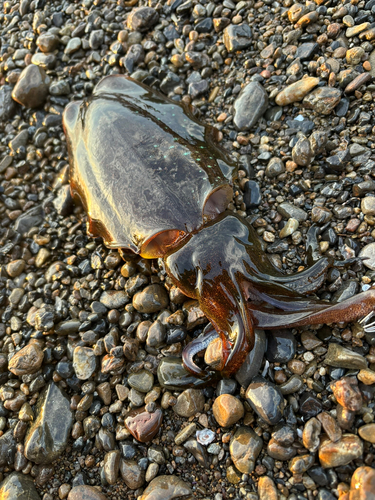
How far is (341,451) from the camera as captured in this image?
259 cm

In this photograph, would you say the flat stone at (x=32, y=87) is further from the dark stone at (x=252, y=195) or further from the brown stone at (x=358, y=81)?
the brown stone at (x=358, y=81)

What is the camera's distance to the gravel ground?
2863 mm

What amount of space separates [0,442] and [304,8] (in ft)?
19.0

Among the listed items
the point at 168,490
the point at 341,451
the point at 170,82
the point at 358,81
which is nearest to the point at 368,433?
the point at 341,451

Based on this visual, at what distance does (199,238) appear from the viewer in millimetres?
3125

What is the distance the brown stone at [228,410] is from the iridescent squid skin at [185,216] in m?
0.22

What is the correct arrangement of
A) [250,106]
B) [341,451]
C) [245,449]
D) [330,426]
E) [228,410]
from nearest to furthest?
1. [341,451]
2. [330,426]
3. [245,449]
4. [228,410]
5. [250,106]

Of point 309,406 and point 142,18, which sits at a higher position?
point 142,18

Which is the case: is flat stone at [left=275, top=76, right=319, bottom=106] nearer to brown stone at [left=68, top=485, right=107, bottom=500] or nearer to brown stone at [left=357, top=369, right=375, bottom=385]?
brown stone at [left=357, top=369, right=375, bottom=385]

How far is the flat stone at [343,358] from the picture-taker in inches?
111

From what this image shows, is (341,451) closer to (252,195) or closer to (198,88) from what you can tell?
(252,195)

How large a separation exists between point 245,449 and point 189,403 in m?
0.60

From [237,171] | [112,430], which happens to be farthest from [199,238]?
[112,430]

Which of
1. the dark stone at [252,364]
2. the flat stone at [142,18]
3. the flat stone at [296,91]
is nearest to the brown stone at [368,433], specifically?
the dark stone at [252,364]
